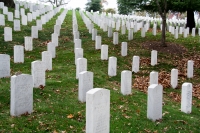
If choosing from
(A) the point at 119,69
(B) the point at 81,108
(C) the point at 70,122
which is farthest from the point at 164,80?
(C) the point at 70,122

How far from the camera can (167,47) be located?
16.1m

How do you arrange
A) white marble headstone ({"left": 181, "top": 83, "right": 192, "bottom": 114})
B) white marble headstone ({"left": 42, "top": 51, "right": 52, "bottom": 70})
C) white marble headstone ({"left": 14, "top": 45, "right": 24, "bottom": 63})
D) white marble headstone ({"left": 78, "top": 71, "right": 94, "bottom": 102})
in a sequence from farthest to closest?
white marble headstone ({"left": 14, "top": 45, "right": 24, "bottom": 63})
white marble headstone ({"left": 42, "top": 51, "right": 52, "bottom": 70})
white marble headstone ({"left": 181, "top": 83, "right": 192, "bottom": 114})
white marble headstone ({"left": 78, "top": 71, "right": 94, "bottom": 102})

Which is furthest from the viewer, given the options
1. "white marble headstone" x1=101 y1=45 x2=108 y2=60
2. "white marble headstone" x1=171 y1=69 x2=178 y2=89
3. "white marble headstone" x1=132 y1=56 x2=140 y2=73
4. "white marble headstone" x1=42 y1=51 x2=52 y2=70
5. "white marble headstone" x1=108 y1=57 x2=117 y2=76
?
"white marble headstone" x1=101 y1=45 x2=108 y2=60

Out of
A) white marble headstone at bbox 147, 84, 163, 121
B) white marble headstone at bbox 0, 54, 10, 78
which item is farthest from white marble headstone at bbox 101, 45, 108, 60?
white marble headstone at bbox 147, 84, 163, 121

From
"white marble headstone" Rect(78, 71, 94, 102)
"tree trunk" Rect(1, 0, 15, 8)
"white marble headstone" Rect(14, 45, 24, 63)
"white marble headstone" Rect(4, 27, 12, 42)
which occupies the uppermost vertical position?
"tree trunk" Rect(1, 0, 15, 8)

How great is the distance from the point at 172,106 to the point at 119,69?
13.0 feet

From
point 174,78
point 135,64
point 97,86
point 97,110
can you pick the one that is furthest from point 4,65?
point 174,78

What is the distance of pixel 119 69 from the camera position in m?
11.8

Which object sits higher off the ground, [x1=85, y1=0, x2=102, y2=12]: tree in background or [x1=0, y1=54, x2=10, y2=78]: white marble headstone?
[x1=85, y1=0, x2=102, y2=12]: tree in background

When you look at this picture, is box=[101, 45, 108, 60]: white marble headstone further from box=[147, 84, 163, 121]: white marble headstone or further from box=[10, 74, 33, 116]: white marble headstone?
box=[10, 74, 33, 116]: white marble headstone

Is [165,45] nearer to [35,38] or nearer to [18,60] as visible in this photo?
[35,38]

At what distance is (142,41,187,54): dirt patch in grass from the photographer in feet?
51.0

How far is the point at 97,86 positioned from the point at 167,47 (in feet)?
26.5

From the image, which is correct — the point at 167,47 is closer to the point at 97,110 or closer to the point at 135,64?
the point at 135,64
